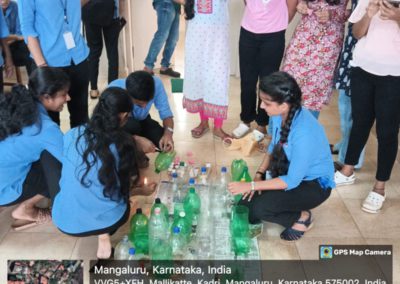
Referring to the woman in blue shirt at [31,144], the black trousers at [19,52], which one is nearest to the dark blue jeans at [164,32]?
the black trousers at [19,52]

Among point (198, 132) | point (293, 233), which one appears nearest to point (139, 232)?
point (293, 233)

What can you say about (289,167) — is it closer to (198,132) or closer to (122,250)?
(122,250)

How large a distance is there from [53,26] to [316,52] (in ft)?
4.75

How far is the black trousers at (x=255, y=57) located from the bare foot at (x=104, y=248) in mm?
1413

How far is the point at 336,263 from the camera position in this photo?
1792 mm

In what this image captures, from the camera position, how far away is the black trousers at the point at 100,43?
10.8 ft

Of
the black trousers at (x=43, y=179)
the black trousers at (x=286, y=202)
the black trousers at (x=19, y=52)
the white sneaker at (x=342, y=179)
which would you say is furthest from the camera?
the black trousers at (x=19, y=52)

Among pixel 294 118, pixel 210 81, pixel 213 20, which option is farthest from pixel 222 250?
pixel 213 20

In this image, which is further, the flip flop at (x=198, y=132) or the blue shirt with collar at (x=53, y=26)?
the flip flop at (x=198, y=132)

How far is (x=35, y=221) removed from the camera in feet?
6.40

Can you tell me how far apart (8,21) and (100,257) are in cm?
238

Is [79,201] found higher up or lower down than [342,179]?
higher up

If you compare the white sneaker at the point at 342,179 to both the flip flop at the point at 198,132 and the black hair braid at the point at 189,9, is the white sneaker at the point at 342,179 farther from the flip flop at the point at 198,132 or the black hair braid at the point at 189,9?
the black hair braid at the point at 189,9

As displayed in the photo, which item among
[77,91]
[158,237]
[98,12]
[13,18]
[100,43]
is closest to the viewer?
[158,237]
